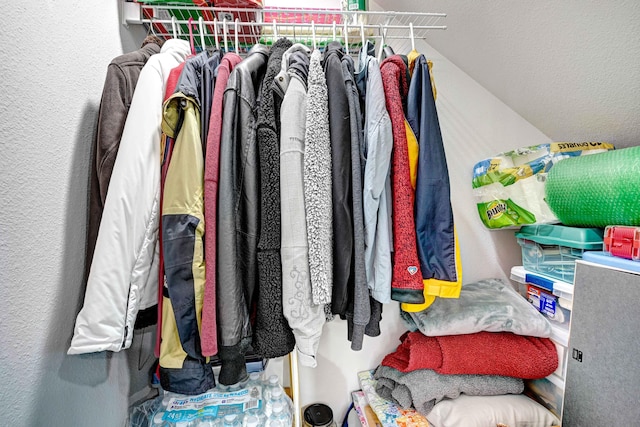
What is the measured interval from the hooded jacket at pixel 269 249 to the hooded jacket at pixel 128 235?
0.25 m

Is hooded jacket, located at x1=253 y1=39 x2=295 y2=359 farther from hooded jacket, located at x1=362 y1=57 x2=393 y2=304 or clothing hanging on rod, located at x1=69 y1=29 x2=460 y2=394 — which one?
hooded jacket, located at x1=362 y1=57 x2=393 y2=304

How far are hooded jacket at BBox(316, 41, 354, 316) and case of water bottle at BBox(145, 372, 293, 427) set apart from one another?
0.47 metres

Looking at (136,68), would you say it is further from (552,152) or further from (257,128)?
(552,152)

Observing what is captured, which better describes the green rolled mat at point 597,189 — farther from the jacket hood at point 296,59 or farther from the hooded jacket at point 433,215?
the jacket hood at point 296,59

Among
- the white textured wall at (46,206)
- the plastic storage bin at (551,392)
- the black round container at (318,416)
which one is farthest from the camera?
the black round container at (318,416)

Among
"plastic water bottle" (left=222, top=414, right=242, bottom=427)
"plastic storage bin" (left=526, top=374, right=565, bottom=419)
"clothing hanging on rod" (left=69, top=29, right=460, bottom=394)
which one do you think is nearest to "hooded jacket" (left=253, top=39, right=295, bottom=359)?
"clothing hanging on rod" (left=69, top=29, right=460, bottom=394)

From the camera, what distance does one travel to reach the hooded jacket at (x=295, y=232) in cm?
60

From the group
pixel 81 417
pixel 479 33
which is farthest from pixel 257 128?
pixel 479 33

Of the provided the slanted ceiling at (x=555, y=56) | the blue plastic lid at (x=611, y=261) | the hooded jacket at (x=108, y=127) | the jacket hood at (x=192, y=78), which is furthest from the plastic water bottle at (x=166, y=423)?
the slanted ceiling at (x=555, y=56)

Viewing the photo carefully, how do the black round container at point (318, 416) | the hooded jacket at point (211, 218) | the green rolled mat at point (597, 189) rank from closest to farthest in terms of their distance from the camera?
the hooded jacket at point (211, 218) < the green rolled mat at point (597, 189) < the black round container at point (318, 416)

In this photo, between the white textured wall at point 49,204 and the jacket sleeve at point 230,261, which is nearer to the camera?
the white textured wall at point 49,204

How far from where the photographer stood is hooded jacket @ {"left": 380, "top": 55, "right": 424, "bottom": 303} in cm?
67

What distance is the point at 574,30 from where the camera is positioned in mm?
774

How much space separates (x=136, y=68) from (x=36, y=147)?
300 millimetres
